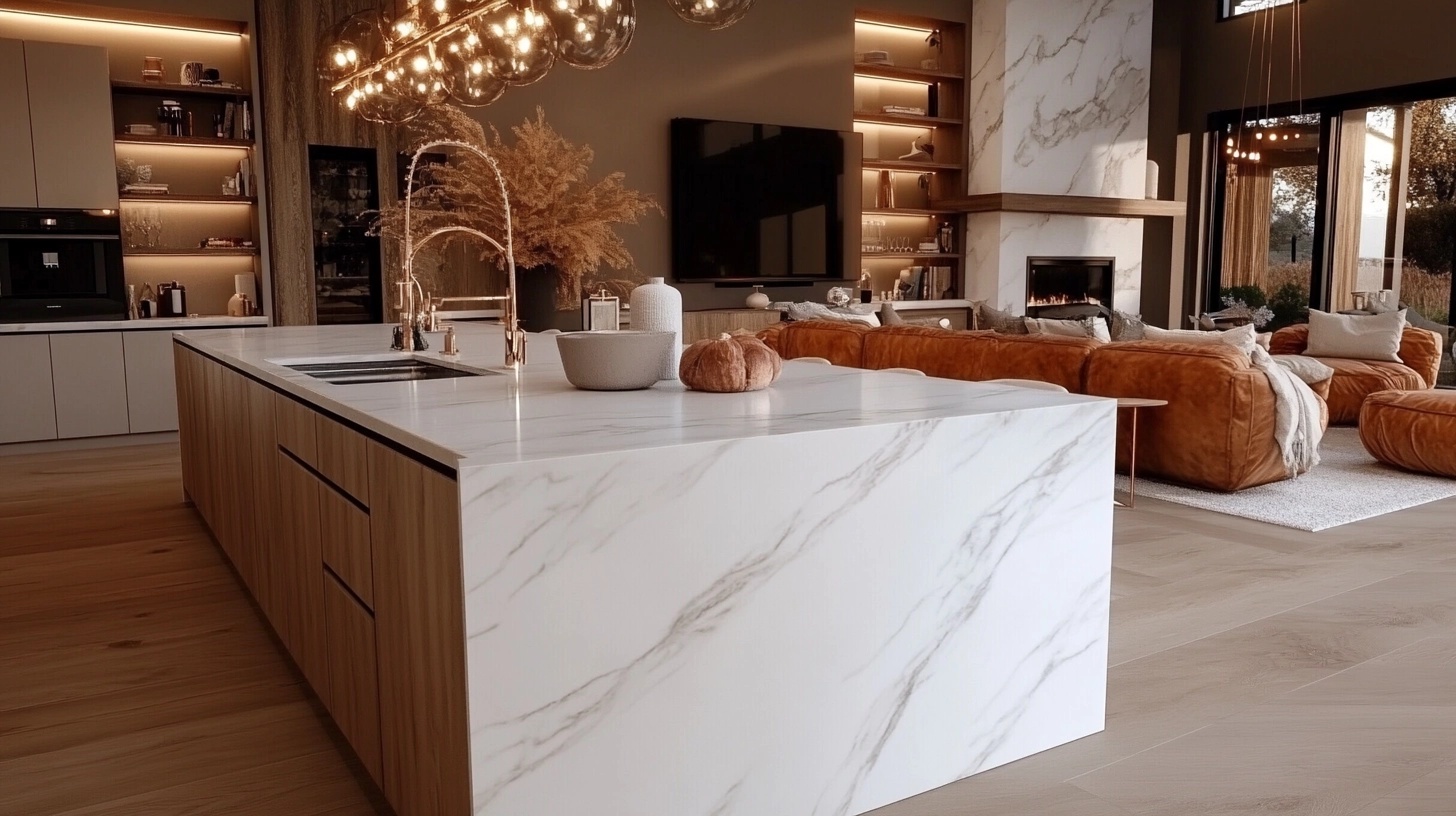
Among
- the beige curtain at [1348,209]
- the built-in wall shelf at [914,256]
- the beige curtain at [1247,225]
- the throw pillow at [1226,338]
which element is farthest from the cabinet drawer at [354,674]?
the beige curtain at [1247,225]

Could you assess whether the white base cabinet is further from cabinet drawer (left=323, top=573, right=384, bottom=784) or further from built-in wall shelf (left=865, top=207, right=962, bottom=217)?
built-in wall shelf (left=865, top=207, right=962, bottom=217)

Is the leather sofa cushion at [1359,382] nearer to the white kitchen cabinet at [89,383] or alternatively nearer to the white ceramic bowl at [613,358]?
the white ceramic bowl at [613,358]

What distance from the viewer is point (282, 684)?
2850 mm

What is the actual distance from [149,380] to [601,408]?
5.54 m

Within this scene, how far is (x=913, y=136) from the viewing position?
9.95 metres

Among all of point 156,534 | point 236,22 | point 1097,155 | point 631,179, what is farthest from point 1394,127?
point 156,534

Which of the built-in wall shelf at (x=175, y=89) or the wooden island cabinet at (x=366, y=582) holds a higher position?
the built-in wall shelf at (x=175, y=89)

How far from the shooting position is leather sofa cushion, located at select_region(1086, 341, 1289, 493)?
15.4ft

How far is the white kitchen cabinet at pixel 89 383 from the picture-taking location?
6336 mm

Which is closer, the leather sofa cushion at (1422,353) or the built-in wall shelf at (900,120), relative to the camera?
the leather sofa cushion at (1422,353)

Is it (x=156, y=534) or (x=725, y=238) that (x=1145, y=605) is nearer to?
(x=156, y=534)

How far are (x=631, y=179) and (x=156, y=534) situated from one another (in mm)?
4601

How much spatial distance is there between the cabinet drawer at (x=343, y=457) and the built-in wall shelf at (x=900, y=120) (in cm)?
766

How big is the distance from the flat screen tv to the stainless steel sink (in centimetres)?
506
